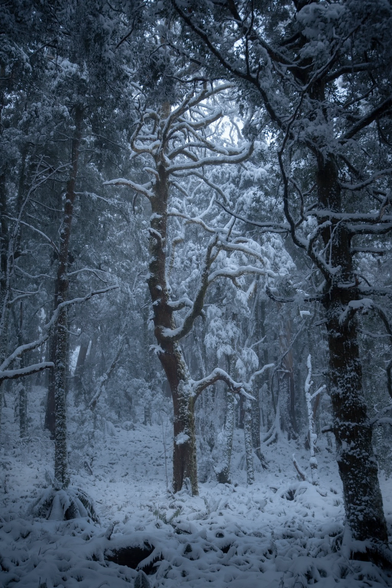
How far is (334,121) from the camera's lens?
5691 millimetres

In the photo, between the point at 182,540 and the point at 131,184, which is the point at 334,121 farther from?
the point at 182,540

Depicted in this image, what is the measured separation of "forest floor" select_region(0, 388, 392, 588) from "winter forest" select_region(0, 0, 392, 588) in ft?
0.12

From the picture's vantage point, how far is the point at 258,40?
532cm

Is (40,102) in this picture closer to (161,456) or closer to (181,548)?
(181,548)

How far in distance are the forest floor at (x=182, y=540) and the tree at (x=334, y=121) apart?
1039 millimetres

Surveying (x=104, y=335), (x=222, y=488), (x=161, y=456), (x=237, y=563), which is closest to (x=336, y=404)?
(x=237, y=563)

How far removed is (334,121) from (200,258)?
406 inches

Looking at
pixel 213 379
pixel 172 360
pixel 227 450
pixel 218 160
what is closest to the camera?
pixel 172 360

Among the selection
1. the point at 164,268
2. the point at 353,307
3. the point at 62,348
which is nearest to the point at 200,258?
the point at 164,268

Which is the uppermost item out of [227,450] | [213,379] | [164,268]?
[164,268]

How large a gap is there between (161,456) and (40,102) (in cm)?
1609

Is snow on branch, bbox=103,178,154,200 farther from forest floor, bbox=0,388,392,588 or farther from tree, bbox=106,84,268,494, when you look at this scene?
forest floor, bbox=0,388,392,588

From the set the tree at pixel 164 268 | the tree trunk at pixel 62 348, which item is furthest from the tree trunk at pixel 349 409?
the tree trunk at pixel 62 348

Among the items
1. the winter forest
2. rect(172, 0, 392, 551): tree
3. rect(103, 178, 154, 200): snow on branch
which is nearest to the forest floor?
the winter forest
